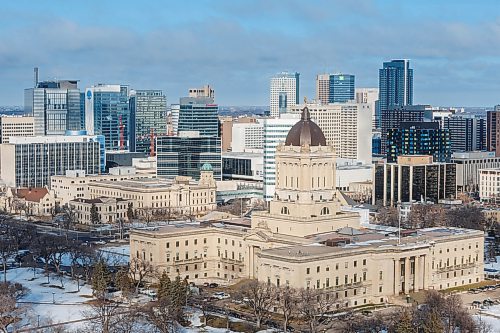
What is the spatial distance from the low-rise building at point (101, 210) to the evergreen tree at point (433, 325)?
71.3m

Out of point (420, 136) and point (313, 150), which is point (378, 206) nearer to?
point (420, 136)

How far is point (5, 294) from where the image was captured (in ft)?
226

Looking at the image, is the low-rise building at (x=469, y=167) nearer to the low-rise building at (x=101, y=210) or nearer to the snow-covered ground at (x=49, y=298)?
the low-rise building at (x=101, y=210)

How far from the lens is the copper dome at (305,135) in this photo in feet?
270

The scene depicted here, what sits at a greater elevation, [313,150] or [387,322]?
[313,150]

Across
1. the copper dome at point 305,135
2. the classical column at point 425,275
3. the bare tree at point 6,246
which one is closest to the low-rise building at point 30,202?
the bare tree at point 6,246

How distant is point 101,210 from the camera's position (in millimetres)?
125750

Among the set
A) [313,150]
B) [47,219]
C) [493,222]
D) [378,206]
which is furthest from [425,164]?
[313,150]

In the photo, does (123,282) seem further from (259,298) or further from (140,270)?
(259,298)

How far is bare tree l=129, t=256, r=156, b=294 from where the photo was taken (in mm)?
79194

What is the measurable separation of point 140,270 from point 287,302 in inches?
674

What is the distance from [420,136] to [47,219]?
7167 centimetres

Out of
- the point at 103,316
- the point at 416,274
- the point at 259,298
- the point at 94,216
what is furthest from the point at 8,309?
the point at 94,216

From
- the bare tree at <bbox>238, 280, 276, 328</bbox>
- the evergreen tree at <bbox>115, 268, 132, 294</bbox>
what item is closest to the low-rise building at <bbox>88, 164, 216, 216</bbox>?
the evergreen tree at <bbox>115, 268, 132, 294</bbox>
